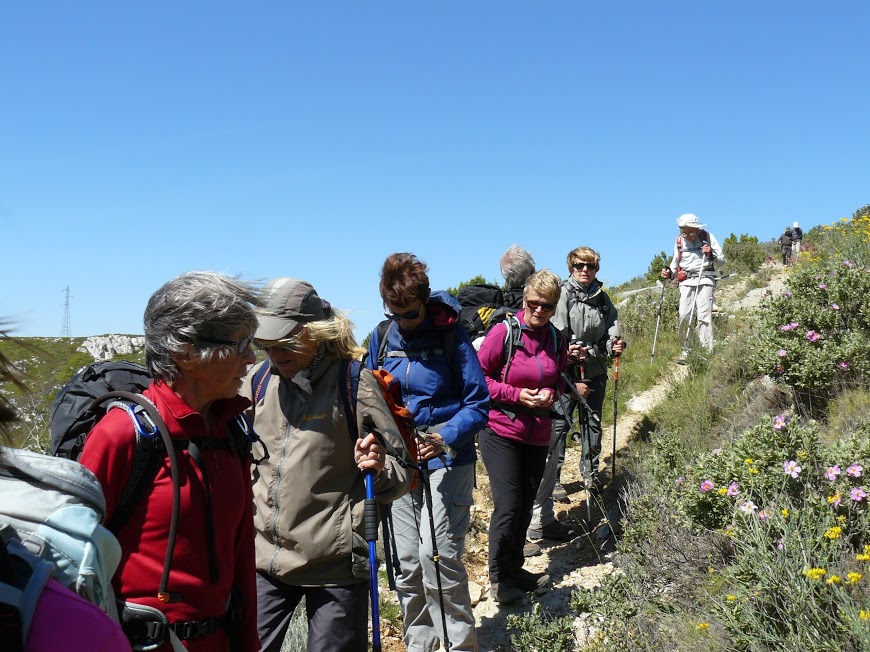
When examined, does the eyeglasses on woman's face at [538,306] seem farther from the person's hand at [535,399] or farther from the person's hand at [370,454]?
the person's hand at [370,454]

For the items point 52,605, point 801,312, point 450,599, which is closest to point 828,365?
point 801,312

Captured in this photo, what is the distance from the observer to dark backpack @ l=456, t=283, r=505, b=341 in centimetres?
594

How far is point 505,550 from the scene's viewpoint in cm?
536

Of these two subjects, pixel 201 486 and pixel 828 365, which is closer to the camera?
pixel 201 486

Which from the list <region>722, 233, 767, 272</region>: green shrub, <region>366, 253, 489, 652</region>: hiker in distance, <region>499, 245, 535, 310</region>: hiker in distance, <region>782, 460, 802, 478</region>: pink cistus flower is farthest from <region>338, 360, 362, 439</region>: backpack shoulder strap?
<region>722, 233, 767, 272</region>: green shrub

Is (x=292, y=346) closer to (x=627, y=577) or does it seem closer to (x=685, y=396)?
(x=627, y=577)

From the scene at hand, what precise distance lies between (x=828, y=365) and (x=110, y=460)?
5.79 m

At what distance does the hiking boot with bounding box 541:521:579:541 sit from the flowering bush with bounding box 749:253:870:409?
2.21 metres

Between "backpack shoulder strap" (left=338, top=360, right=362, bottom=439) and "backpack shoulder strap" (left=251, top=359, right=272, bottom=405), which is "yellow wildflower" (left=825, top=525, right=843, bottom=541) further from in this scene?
"backpack shoulder strap" (left=251, top=359, right=272, bottom=405)

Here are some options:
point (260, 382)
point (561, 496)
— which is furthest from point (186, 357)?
point (561, 496)

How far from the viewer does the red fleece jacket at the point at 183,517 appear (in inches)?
83.4

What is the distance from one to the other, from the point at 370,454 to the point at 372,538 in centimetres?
34

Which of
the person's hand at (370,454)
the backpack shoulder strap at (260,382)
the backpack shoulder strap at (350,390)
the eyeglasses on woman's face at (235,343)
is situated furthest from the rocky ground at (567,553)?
the eyeglasses on woman's face at (235,343)

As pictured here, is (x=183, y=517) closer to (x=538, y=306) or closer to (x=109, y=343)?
(x=538, y=306)
